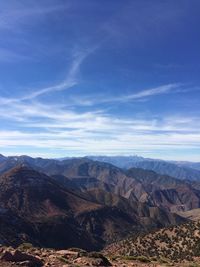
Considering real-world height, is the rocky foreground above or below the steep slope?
above

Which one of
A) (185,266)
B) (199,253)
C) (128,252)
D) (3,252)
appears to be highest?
(3,252)

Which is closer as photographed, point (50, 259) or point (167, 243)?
point (50, 259)

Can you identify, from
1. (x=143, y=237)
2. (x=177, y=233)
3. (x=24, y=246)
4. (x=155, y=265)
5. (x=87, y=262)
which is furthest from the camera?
(x=143, y=237)

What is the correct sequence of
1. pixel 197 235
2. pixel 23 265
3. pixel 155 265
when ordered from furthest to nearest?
pixel 197 235
pixel 155 265
pixel 23 265

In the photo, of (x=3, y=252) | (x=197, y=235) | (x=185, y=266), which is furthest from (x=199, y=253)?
(x=3, y=252)

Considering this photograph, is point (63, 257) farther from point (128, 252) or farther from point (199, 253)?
point (128, 252)

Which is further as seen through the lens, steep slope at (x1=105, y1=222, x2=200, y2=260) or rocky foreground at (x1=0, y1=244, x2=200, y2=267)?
steep slope at (x1=105, y1=222, x2=200, y2=260)

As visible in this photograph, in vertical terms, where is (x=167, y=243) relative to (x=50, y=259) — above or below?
below

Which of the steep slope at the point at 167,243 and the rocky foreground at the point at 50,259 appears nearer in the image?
the rocky foreground at the point at 50,259

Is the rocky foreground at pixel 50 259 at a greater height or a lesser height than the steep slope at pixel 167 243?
greater

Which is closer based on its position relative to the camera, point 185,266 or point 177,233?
point 185,266

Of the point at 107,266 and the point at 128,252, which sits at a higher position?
the point at 107,266
